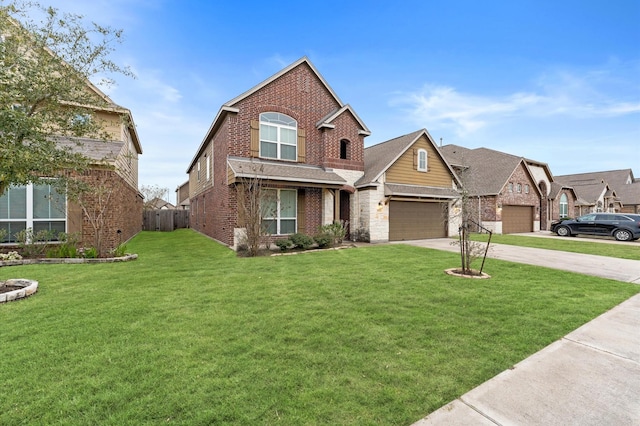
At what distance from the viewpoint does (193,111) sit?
1988 cm

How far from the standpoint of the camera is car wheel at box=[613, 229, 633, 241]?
17.2 meters

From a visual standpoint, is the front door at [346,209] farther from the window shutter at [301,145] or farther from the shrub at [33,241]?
the shrub at [33,241]

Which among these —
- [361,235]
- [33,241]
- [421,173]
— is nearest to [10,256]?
[33,241]

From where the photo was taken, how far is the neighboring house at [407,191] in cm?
1475

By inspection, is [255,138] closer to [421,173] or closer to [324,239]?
[324,239]

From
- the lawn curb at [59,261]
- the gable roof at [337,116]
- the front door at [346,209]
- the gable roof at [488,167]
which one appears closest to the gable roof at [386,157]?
the front door at [346,209]

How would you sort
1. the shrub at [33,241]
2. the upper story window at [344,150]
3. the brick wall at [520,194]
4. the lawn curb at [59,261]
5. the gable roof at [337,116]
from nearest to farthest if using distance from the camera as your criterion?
the lawn curb at [59,261], the shrub at [33,241], the gable roof at [337,116], the upper story window at [344,150], the brick wall at [520,194]

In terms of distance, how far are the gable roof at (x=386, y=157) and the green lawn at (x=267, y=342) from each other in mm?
8565

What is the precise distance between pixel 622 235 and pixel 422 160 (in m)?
13.7

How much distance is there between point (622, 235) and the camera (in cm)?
1745

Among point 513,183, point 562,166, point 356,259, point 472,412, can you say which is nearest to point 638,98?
point 513,183

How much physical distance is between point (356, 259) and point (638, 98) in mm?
21308

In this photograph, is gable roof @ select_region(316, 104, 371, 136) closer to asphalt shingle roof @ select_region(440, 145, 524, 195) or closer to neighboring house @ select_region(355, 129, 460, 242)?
neighboring house @ select_region(355, 129, 460, 242)

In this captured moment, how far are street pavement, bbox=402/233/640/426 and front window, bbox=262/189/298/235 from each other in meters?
10.8
